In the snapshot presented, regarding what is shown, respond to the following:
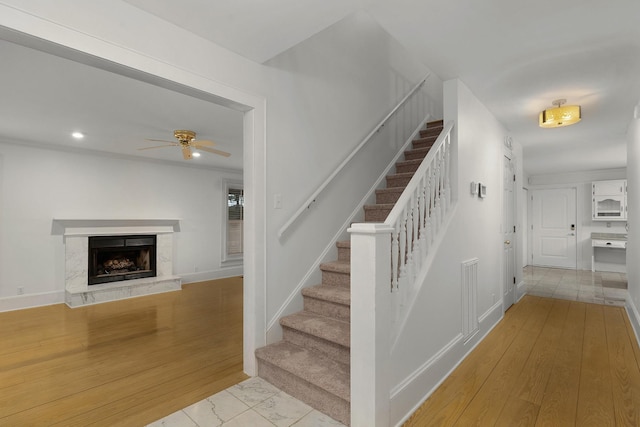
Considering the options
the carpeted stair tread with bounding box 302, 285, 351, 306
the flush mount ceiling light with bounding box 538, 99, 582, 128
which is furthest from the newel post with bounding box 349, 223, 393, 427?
the flush mount ceiling light with bounding box 538, 99, 582, 128

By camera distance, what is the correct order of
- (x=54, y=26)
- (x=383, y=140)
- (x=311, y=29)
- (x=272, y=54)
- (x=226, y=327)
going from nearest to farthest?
(x=54, y=26)
(x=311, y=29)
(x=272, y=54)
(x=226, y=327)
(x=383, y=140)

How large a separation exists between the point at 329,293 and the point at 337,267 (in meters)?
0.28

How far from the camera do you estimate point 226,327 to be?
3.68m

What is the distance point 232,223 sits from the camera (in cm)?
732

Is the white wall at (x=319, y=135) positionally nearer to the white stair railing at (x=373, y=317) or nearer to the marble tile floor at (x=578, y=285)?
the white stair railing at (x=373, y=317)

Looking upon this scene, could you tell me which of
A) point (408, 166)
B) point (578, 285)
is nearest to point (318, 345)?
point (408, 166)

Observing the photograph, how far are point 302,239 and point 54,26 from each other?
206 centimetres

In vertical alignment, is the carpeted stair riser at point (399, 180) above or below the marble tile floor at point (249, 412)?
above

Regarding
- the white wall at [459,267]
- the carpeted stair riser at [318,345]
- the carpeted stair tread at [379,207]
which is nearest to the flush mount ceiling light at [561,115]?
the white wall at [459,267]

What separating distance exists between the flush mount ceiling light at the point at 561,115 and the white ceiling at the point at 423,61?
0.42 feet

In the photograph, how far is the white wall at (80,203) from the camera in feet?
15.0

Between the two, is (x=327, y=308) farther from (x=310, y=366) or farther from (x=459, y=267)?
(x=459, y=267)

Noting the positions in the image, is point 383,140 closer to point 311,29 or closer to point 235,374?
point 311,29

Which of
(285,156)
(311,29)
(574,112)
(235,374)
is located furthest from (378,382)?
(574,112)
